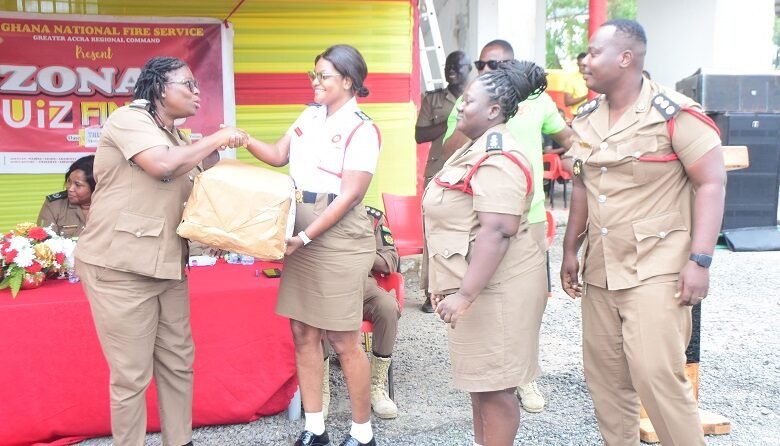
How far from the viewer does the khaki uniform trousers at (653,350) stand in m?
2.35

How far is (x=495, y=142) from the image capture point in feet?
7.60

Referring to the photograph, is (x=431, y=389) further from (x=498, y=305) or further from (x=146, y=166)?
(x=146, y=166)

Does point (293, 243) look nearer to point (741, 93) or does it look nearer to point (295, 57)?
point (295, 57)

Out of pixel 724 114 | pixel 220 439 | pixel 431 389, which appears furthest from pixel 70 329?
pixel 724 114

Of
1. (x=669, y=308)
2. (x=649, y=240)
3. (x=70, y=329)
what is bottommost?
(x=70, y=329)

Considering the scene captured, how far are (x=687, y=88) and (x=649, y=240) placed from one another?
6.43m

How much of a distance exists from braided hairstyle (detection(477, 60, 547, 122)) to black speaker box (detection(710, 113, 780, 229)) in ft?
19.4

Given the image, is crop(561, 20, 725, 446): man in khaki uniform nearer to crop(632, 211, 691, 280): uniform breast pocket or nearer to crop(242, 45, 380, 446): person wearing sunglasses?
crop(632, 211, 691, 280): uniform breast pocket

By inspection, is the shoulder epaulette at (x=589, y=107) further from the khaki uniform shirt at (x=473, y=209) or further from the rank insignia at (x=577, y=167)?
the khaki uniform shirt at (x=473, y=209)

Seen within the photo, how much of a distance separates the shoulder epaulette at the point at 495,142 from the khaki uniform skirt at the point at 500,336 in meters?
0.44

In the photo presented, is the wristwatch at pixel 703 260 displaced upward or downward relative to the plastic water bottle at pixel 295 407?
upward

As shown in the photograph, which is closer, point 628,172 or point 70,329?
point 628,172

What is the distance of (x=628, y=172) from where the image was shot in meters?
2.39

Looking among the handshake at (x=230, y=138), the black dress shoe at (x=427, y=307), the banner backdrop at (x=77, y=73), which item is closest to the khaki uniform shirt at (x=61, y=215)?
the banner backdrop at (x=77, y=73)
